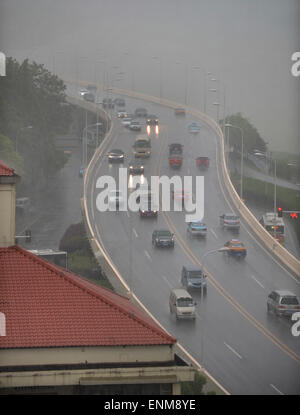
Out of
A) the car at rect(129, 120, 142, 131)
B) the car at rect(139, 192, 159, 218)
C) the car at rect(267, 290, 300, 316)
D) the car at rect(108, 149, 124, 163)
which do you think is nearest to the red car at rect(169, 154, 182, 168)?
the car at rect(108, 149, 124, 163)

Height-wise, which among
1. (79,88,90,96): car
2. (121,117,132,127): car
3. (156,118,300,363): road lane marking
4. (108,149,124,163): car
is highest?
(79,88,90,96): car

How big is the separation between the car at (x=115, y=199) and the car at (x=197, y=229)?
10.8 metres

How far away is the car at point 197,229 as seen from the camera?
72688 millimetres

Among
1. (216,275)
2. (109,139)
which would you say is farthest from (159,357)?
(109,139)

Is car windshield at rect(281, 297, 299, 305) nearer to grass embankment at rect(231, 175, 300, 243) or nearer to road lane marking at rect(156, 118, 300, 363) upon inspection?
road lane marking at rect(156, 118, 300, 363)

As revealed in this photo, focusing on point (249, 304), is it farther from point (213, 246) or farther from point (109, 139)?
point (109, 139)

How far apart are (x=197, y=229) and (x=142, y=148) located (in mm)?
33596

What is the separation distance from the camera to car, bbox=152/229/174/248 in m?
69.2

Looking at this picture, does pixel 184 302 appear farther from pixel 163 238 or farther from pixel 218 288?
pixel 163 238

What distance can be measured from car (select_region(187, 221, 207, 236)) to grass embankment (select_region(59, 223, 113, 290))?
8.99 meters

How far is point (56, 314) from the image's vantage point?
21250 mm

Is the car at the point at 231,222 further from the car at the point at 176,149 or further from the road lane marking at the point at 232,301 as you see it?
the car at the point at 176,149

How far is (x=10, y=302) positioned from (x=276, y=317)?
33.6 m

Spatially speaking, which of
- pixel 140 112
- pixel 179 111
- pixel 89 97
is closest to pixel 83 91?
pixel 89 97
